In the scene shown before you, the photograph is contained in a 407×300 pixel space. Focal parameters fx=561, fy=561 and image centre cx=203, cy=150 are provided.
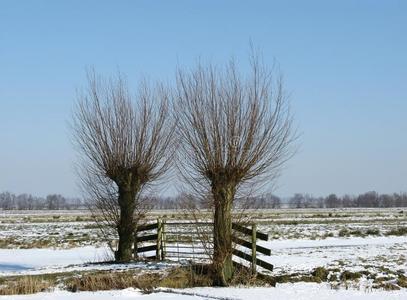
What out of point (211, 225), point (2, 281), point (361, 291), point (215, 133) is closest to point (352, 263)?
point (361, 291)

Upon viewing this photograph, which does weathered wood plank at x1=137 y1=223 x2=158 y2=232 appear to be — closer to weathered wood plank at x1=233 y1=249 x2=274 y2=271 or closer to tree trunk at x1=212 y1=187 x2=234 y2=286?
tree trunk at x1=212 y1=187 x2=234 y2=286

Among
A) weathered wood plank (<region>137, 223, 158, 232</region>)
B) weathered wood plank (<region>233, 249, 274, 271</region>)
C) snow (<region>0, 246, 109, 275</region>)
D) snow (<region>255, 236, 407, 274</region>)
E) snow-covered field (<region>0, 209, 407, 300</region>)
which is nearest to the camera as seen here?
snow-covered field (<region>0, 209, 407, 300</region>)

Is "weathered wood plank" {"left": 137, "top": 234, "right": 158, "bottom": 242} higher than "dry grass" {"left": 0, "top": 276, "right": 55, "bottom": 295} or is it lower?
higher

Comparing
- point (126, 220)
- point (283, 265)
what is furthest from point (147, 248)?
point (283, 265)

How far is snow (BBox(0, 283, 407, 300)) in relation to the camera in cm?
1419

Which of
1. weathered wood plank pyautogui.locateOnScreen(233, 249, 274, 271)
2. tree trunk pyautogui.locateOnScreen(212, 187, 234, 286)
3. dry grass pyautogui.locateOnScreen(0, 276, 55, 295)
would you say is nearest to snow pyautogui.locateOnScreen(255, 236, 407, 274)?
weathered wood plank pyautogui.locateOnScreen(233, 249, 274, 271)

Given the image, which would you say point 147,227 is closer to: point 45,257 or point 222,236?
point 222,236

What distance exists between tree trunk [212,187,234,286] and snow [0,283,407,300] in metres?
0.78

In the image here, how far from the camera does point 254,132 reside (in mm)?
16484

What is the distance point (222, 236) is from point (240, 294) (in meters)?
2.37

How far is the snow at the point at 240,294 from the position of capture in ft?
46.5

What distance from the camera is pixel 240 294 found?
575 inches

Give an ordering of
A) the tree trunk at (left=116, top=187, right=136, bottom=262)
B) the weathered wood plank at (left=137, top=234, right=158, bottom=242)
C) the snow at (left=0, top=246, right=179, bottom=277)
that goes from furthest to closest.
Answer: the tree trunk at (left=116, top=187, right=136, bottom=262), the weathered wood plank at (left=137, top=234, right=158, bottom=242), the snow at (left=0, top=246, right=179, bottom=277)

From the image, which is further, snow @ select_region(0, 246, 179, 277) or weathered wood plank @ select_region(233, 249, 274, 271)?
snow @ select_region(0, 246, 179, 277)
